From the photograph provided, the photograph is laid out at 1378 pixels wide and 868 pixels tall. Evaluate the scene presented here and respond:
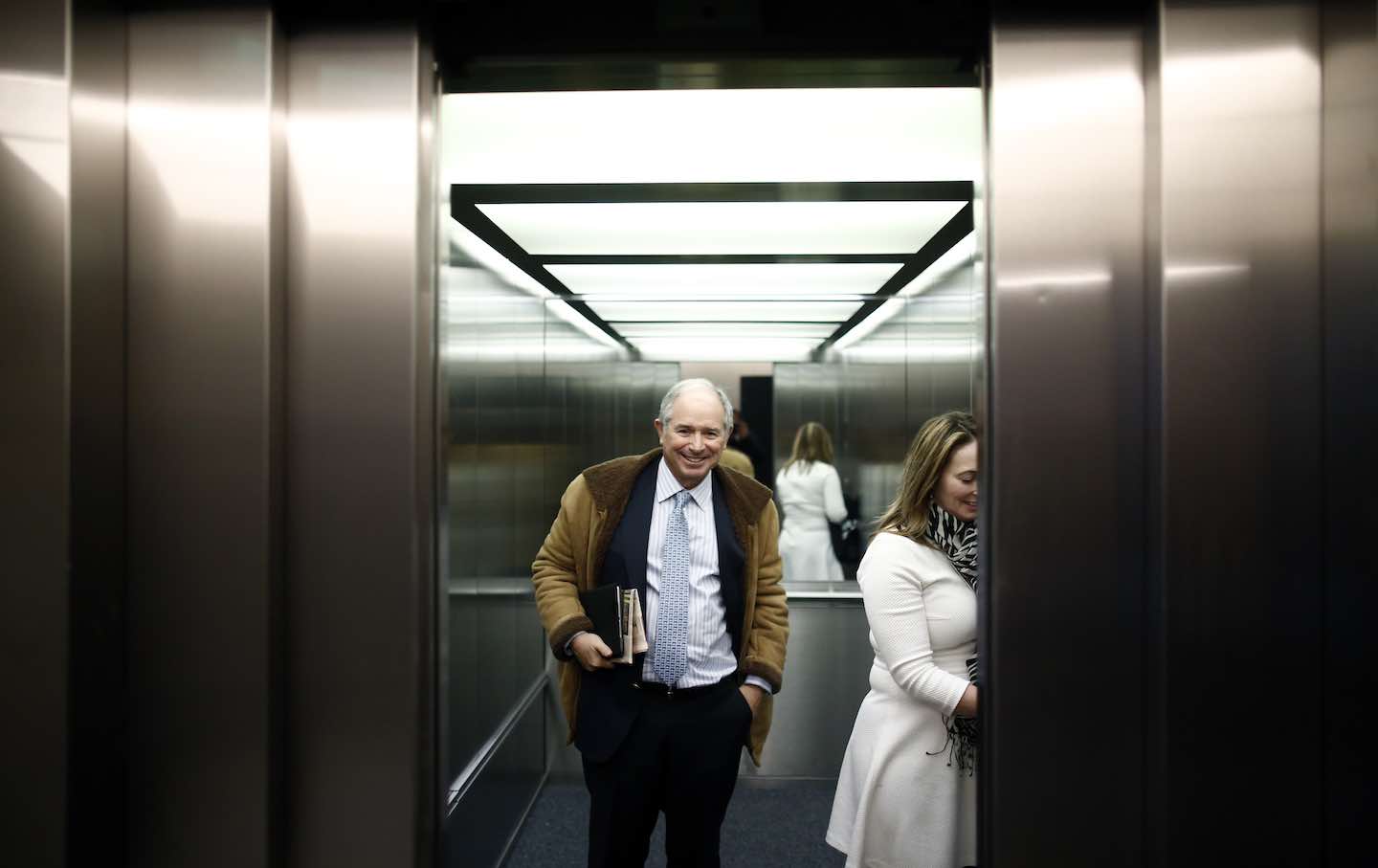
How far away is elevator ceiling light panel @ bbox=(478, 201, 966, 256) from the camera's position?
12.8 feet

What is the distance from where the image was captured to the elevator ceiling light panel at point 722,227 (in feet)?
12.8

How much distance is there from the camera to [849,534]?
5.70 meters

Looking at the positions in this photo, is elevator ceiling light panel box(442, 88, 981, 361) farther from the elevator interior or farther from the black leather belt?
the black leather belt

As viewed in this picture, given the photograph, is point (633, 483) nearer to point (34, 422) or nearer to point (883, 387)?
point (34, 422)

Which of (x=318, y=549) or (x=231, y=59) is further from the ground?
(x=231, y=59)

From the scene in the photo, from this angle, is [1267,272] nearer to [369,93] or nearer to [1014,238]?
[1014,238]

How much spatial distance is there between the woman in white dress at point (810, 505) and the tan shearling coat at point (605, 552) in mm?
2850

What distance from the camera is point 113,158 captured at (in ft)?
5.53

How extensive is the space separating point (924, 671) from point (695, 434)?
94 centimetres

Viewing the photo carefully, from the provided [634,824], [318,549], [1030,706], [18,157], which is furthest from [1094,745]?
[18,157]

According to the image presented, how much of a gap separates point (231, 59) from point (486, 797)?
2894mm

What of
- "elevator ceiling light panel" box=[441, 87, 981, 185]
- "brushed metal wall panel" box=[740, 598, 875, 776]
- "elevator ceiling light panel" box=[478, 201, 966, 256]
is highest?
"elevator ceiling light panel" box=[441, 87, 981, 185]

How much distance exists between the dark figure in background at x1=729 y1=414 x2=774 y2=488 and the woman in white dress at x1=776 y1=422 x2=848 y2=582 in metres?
0.12

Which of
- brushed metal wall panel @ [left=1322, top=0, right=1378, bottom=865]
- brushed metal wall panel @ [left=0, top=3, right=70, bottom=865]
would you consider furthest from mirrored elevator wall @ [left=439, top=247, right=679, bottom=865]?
brushed metal wall panel @ [left=1322, top=0, right=1378, bottom=865]
